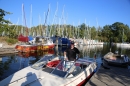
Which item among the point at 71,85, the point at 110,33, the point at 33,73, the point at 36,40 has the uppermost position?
the point at 110,33

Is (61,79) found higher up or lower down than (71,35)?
lower down

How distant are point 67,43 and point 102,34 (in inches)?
2590

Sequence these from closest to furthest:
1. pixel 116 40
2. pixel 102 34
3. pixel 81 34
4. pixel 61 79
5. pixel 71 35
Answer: pixel 61 79 < pixel 71 35 < pixel 81 34 < pixel 116 40 < pixel 102 34

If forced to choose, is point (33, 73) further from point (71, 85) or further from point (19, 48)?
point (19, 48)

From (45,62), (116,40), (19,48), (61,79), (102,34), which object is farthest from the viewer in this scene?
(102,34)

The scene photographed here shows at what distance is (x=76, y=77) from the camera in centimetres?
748

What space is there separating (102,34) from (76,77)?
106 meters

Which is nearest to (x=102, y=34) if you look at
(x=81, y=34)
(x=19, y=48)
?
(x=81, y=34)

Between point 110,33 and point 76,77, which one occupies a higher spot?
point 110,33

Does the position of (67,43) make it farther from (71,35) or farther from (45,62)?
(45,62)

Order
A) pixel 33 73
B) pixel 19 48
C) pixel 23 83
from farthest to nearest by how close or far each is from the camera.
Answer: pixel 19 48, pixel 33 73, pixel 23 83

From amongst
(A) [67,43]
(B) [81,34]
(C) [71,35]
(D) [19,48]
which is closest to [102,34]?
(B) [81,34]

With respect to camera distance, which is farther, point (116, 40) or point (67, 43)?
point (116, 40)

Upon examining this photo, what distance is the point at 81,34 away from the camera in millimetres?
92125
